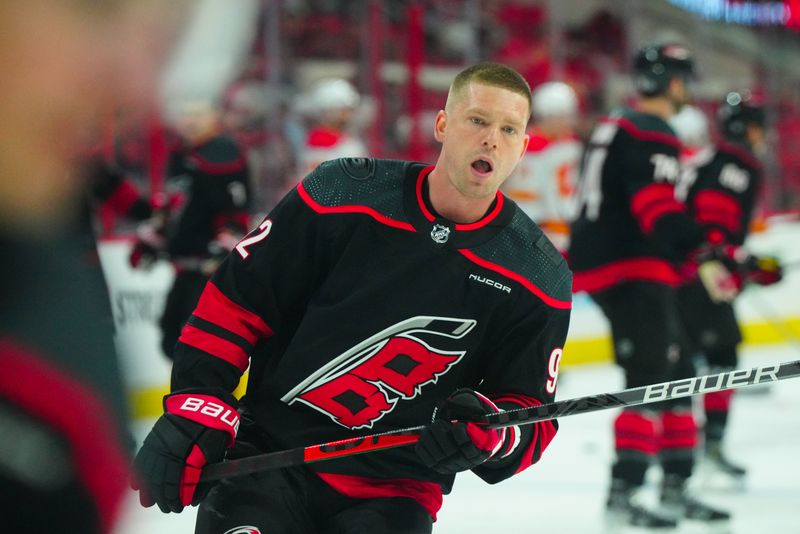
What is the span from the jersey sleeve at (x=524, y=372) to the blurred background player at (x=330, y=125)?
3788mm

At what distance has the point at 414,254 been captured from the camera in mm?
2133

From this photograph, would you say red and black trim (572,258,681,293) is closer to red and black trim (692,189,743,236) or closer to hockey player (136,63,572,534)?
red and black trim (692,189,743,236)

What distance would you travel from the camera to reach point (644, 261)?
380 cm

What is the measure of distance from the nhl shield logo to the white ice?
1.11 meters

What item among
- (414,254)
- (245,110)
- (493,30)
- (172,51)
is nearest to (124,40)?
(172,51)

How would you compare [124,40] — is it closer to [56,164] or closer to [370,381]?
[56,164]

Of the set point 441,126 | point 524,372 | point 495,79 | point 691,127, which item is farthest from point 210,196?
point 691,127

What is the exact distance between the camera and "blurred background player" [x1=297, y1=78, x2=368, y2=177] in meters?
5.92

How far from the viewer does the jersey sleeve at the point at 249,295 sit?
2.07 m

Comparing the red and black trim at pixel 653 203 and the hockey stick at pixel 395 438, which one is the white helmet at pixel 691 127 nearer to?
the red and black trim at pixel 653 203

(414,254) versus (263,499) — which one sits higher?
(414,254)

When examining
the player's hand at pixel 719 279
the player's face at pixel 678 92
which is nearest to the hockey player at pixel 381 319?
the player's face at pixel 678 92

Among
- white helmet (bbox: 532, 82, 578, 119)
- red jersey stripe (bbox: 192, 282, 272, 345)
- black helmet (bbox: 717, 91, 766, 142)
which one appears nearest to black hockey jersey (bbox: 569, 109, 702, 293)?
black helmet (bbox: 717, 91, 766, 142)

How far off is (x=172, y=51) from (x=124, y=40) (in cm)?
3
